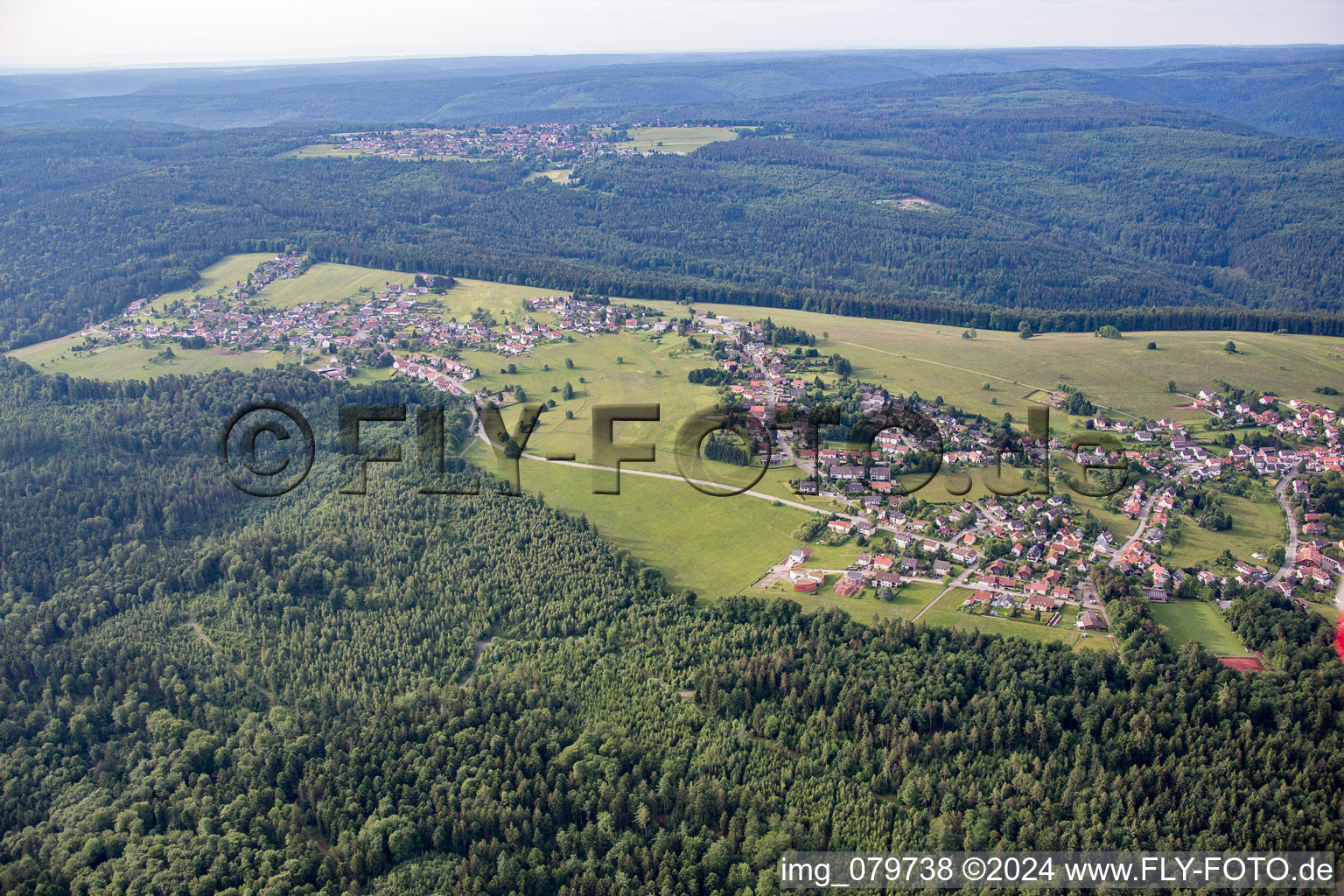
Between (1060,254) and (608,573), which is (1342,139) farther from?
(608,573)

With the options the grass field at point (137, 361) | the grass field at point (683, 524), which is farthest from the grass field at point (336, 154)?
the grass field at point (683, 524)

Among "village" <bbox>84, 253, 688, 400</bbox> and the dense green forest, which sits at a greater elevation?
"village" <bbox>84, 253, 688, 400</bbox>

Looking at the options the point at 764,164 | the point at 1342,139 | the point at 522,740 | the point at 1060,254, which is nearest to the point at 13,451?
the point at 522,740

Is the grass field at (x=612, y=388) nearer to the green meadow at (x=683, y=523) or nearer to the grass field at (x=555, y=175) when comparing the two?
the green meadow at (x=683, y=523)

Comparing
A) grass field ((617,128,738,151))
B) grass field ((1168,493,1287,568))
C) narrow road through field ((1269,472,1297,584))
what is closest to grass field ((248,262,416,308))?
grass field ((1168,493,1287,568))

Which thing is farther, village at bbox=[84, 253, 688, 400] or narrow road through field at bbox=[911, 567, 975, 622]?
village at bbox=[84, 253, 688, 400]

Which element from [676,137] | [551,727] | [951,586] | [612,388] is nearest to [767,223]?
[676,137]

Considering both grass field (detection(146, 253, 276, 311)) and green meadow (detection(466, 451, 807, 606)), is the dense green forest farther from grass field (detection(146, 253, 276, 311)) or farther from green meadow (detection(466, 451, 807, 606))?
grass field (detection(146, 253, 276, 311))
